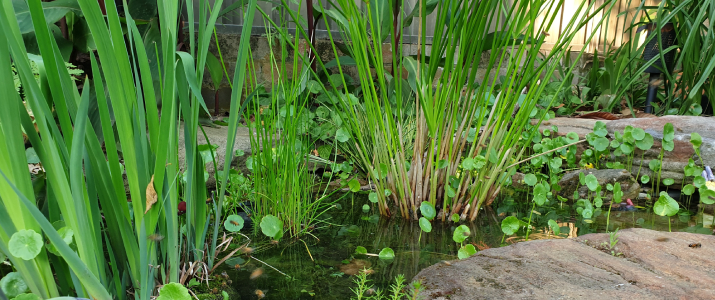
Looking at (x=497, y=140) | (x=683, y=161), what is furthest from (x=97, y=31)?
(x=683, y=161)

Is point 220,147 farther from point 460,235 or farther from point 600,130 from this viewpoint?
point 600,130

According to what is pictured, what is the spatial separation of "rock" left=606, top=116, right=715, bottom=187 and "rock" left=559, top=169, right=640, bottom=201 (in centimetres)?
23

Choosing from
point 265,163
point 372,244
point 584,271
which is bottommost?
point 372,244

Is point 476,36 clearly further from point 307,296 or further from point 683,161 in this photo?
point 683,161

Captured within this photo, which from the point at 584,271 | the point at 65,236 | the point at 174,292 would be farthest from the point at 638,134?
the point at 65,236

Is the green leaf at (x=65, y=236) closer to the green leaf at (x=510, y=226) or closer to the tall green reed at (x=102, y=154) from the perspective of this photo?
the tall green reed at (x=102, y=154)

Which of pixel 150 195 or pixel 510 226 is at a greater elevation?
pixel 150 195

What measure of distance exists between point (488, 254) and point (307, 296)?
42 cm

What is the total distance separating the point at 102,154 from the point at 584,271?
0.92 metres

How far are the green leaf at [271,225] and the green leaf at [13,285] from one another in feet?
1.88

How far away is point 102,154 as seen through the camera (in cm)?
70

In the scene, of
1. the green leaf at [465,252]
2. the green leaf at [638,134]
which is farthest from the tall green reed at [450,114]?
the green leaf at [638,134]

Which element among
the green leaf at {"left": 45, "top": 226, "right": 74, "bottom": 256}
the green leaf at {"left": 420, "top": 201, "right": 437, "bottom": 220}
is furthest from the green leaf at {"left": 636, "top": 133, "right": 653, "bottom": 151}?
the green leaf at {"left": 45, "top": 226, "right": 74, "bottom": 256}

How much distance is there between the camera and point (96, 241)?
28.1 inches
